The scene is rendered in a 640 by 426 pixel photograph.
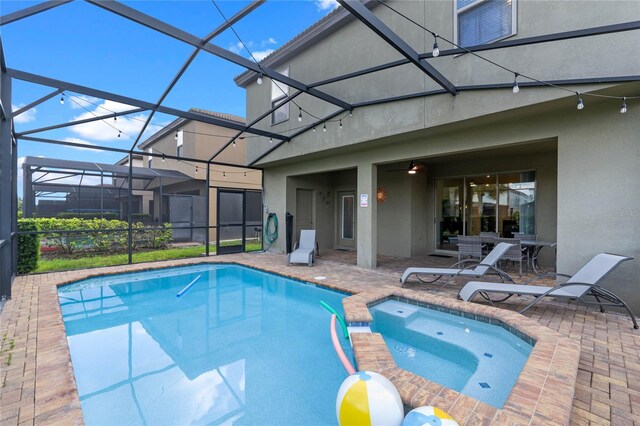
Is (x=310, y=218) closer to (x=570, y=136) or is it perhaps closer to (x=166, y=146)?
(x=570, y=136)

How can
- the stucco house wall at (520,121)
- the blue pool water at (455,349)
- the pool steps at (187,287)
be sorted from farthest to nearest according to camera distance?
1. the pool steps at (187,287)
2. the stucco house wall at (520,121)
3. the blue pool water at (455,349)

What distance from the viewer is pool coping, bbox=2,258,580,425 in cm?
220

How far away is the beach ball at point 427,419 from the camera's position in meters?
1.83

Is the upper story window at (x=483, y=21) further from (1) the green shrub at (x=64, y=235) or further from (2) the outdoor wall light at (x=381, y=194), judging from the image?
(1) the green shrub at (x=64, y=235)

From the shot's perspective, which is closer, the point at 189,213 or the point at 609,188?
the point at 609,188

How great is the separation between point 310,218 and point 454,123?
6.81 metres

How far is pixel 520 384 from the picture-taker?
100 inches

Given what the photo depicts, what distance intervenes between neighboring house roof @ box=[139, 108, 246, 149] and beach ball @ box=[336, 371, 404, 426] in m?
13.3

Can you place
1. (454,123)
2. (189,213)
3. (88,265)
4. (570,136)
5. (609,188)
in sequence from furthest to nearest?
(189,213)
(88,265)
(454,123)
(570,136)
(609,188)

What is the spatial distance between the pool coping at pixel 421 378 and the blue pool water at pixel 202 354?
1.00ft

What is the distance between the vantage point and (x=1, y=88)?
4.72m

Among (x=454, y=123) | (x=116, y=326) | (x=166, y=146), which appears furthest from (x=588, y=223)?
(x=166, y=146)

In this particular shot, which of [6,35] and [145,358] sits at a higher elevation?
[6,35]

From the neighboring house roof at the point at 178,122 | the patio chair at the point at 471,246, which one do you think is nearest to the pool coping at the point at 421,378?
the patio chair at the point at 471,246
